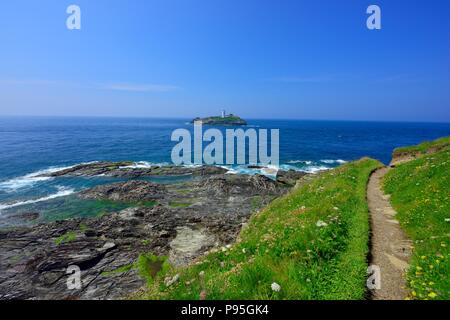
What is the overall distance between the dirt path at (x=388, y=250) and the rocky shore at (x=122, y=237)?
1510 centimetres

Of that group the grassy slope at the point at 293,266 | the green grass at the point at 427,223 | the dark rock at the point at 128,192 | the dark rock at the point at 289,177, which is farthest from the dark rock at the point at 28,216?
the dark rock at the point at 289,177

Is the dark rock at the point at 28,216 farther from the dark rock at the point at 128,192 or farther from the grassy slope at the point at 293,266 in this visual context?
the grassy slope at the point at 293,266

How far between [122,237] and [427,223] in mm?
27149

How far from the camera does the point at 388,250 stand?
10797mm

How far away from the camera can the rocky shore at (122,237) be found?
2023cm

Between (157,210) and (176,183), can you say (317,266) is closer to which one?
(157,210)

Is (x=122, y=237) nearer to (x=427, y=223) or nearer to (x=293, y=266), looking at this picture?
(x=293, y=266)

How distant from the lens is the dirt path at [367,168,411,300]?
7.99m

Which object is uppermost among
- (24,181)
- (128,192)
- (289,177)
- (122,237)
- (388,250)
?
(388,250)

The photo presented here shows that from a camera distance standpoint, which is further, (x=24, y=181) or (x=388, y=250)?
(x=24, y=181)

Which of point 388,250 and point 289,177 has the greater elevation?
point 388,250

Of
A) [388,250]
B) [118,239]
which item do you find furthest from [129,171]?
[388,250]

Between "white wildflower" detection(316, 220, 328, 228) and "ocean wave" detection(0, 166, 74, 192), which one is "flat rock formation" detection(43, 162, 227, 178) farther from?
"white wildflower" detection(316, 220, 328, 228)

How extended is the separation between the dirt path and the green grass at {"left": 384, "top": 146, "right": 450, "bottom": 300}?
1.11 ft
